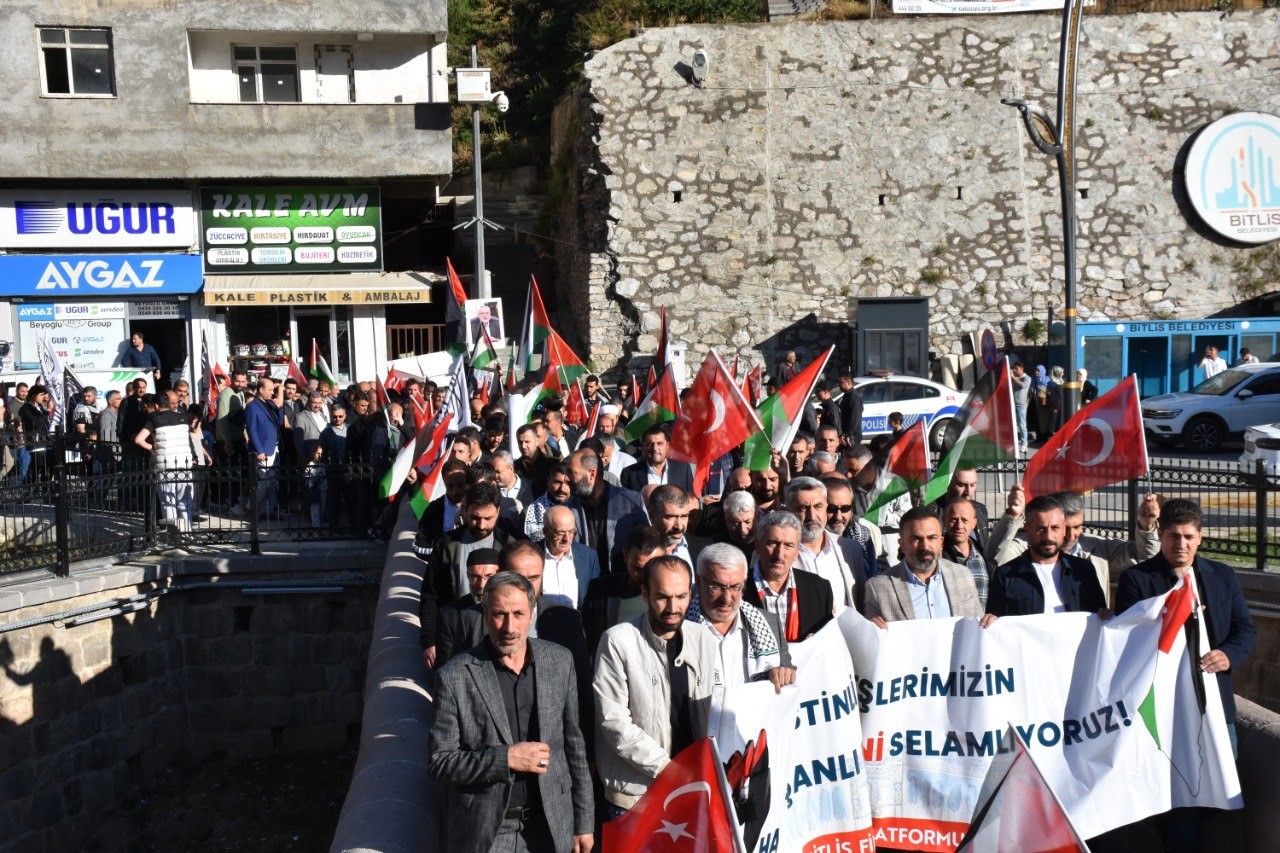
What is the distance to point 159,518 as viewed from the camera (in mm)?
12555

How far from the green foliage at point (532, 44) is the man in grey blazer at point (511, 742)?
22898 mm

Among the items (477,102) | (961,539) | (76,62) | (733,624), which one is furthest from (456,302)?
(733,624)

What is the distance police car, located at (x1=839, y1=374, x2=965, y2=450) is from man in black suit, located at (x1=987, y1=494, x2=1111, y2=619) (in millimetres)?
14474

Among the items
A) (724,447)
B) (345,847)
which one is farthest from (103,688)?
(345,847)

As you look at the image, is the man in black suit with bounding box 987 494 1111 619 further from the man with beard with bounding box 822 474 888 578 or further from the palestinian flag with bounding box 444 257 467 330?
the palestinian flag with bounding box 444 257 467 330

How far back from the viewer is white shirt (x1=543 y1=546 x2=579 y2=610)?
598cm

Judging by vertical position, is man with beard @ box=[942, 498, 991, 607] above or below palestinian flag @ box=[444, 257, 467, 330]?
below

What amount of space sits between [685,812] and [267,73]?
24062mm

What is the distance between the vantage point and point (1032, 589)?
18.8 feet

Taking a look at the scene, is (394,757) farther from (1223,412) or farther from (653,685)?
(1223,412)

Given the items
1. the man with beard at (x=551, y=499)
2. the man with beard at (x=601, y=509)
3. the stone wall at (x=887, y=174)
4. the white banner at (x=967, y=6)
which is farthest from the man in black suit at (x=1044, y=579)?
the white banner at (x=967, y=6)

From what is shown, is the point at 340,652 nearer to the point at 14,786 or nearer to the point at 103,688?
the point at 103,688

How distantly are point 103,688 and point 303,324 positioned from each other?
15165mm

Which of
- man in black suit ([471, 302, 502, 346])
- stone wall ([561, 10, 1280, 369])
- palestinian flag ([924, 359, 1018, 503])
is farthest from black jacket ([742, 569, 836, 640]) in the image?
stone wall ([561, 10, 1280, 369])
